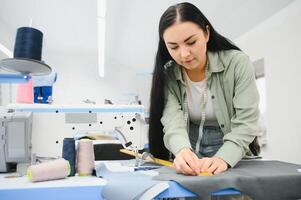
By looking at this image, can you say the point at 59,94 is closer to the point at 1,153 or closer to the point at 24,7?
the point at 24,7

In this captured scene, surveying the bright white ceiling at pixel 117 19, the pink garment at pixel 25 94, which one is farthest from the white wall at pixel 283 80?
the pink garment at pixel 25 94

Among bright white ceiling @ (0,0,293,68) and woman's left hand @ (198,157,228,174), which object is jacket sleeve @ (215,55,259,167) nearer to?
woman's left hand @ (198,157,228,174)

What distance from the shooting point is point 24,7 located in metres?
4.84

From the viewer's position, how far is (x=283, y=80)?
353cm

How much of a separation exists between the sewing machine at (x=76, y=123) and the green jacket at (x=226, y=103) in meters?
0.35

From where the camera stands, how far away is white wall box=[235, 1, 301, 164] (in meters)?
3.28

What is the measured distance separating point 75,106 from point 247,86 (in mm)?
874

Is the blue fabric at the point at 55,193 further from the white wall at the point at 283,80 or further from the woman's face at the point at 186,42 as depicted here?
A: the white wall at the point at 283,80

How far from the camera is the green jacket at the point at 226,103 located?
1.06 meters

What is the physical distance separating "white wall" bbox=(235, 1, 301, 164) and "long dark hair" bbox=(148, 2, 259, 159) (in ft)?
7.85

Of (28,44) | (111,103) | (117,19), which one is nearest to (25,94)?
(111,103)

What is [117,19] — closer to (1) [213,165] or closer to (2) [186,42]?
(2) [186,42]

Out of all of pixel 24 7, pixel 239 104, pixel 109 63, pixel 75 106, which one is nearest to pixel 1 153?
pixel 75 106

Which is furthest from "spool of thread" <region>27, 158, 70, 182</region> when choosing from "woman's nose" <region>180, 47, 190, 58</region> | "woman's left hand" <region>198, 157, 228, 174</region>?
"woman's nose" <region>180, 47, 190, 58</region>
